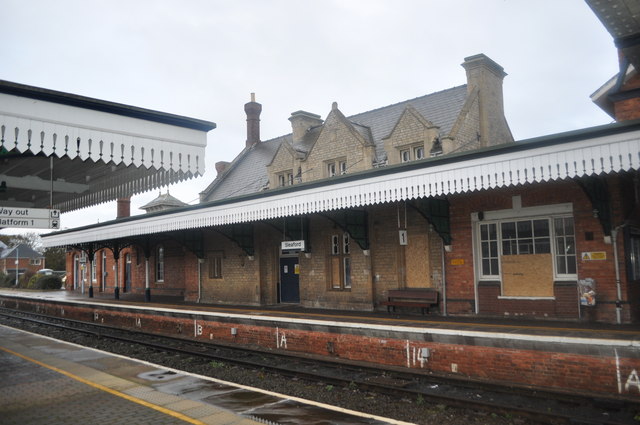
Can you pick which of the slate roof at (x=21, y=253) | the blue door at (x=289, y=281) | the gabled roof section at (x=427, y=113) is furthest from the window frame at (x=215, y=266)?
the slate roof at (x=21, y=253)

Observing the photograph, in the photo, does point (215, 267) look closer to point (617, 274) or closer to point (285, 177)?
point (285, 177)

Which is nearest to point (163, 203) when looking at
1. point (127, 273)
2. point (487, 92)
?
point (127, 273)

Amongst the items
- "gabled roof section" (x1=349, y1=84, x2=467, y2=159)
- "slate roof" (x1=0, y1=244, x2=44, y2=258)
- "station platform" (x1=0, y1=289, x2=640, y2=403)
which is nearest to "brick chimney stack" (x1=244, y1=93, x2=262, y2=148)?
"gabled roof section" (x1=349, y1=84, x2=467, y2=159)

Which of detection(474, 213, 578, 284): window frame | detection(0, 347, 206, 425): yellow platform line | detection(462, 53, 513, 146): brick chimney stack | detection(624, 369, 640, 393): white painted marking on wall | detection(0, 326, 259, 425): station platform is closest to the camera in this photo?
detection(0, 347, 206, 425): yellow platform line

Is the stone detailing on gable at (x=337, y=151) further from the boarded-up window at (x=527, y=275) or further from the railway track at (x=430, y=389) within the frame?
the railway track at (x=430, y=389)

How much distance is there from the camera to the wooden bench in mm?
14312

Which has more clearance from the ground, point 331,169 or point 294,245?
point 331,169

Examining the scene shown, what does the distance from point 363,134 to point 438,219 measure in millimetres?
8619

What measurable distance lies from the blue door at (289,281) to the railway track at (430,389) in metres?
6.47

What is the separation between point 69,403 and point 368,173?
26.7 ft

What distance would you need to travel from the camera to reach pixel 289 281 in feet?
66.2

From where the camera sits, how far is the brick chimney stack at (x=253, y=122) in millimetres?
30984

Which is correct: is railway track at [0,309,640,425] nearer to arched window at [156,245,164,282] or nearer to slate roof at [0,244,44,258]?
arched window at [156,245,164,282]

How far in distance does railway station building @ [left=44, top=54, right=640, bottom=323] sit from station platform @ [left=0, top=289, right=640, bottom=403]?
1215 millimetres
